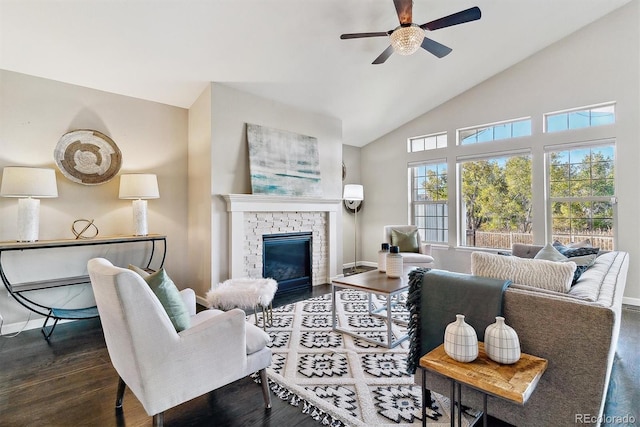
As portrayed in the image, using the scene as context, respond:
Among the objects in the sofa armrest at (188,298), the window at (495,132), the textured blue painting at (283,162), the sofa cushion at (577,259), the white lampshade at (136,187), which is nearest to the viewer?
the sofa cushion at (577,259)

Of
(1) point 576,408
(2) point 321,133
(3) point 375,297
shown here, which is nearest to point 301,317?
(3) point 375,297

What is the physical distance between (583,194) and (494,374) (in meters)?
4.32

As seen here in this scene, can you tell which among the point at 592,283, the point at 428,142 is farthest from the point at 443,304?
the point at 428,142

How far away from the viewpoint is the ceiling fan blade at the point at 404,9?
2395 mm

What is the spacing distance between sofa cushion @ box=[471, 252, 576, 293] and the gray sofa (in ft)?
0.25

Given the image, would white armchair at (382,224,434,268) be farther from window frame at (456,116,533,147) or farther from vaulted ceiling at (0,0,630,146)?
vaulted ceiling at (0,0,630,146)

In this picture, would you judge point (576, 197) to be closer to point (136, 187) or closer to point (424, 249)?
point (424, 249)

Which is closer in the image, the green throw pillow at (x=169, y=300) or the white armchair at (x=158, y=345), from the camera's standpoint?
the white armchair at (x=158, y=345)

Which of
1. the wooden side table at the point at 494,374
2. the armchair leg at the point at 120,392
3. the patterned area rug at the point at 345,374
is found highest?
the wooden side table at the point at 494,374

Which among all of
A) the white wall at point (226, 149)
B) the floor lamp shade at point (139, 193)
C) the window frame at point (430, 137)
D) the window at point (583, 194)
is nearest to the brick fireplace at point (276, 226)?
the white wall at point (226, 149)

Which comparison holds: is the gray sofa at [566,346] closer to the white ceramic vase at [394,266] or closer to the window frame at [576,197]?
the white ceramic vase at [394,266]

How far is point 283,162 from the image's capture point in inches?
176

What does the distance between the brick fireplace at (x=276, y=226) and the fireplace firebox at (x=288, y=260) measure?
8cm

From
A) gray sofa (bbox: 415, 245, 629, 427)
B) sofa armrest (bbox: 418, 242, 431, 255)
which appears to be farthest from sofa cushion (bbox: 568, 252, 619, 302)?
sofa armrest (bbox: 418, 242, 431, 255)
